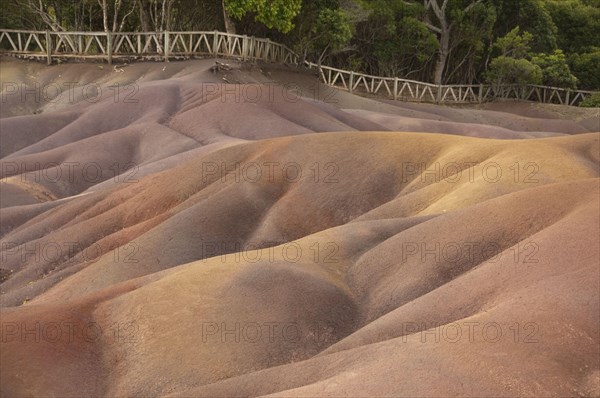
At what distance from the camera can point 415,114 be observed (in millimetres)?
45094

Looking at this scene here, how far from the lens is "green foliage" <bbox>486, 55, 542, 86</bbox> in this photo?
53875 mm

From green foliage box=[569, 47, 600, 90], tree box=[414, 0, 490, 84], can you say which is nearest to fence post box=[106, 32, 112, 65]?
tree box=[414, 0, 490, 84]

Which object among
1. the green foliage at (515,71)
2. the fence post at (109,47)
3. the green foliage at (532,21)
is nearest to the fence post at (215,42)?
the fence post at (109,47)

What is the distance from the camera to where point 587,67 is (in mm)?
59844

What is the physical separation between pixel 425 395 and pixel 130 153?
80.7 feet

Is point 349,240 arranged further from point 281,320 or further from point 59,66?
point 59,66

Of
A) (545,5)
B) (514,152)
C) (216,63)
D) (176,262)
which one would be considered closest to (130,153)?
(216,63)

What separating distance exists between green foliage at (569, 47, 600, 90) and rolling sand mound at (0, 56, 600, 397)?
41.3 meters

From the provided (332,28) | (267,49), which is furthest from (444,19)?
(267,49)

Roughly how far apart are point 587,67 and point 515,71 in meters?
8.81

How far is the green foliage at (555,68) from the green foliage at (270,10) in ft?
68.9

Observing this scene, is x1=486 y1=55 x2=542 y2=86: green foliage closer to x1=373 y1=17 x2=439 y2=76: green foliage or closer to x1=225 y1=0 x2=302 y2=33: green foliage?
x1=373 y1=17 x2=439 y2=76: green foliage

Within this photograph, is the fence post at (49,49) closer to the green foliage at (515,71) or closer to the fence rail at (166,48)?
the fence rail at (166,48)

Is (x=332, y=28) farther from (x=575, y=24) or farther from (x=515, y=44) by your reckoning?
(x=575, y=24)
